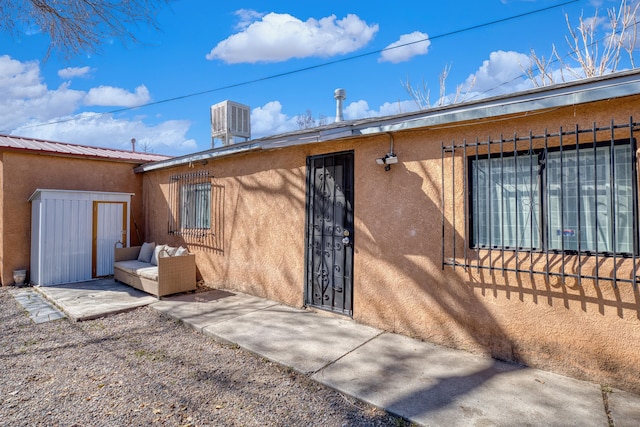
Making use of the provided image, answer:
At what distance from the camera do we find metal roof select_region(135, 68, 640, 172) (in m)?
2.96

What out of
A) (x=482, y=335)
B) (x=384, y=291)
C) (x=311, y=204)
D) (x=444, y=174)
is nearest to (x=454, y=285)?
(x=482, y=335)

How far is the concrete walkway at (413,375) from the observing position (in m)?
2.73

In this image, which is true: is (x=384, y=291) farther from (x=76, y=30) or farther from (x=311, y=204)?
(x=76, y=30)

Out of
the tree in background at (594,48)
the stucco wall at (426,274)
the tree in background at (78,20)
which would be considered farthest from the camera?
the tree in background at (594,48)

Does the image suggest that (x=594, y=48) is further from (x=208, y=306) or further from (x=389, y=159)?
(x=208, y=306)

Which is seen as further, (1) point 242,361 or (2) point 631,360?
(1) point 242,361

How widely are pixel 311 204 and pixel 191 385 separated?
3.18 m

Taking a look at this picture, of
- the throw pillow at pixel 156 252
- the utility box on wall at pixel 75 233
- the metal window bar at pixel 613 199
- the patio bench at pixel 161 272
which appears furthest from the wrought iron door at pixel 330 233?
the utility box on wall at pixel 75 233

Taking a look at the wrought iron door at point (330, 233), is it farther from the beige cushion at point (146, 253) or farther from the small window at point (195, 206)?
the beige cushion at point (146, 253)

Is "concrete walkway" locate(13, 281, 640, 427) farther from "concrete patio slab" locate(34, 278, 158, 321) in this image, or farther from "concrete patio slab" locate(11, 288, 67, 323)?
"concrete patio slab" locate(11, 288, 67, 323)

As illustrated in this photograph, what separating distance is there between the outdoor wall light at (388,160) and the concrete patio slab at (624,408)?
10.5 ft

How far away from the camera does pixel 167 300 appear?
20.9 feet

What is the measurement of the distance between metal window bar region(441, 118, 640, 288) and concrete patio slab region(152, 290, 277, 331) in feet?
11.3

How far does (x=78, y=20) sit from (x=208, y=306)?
15.3 feet
